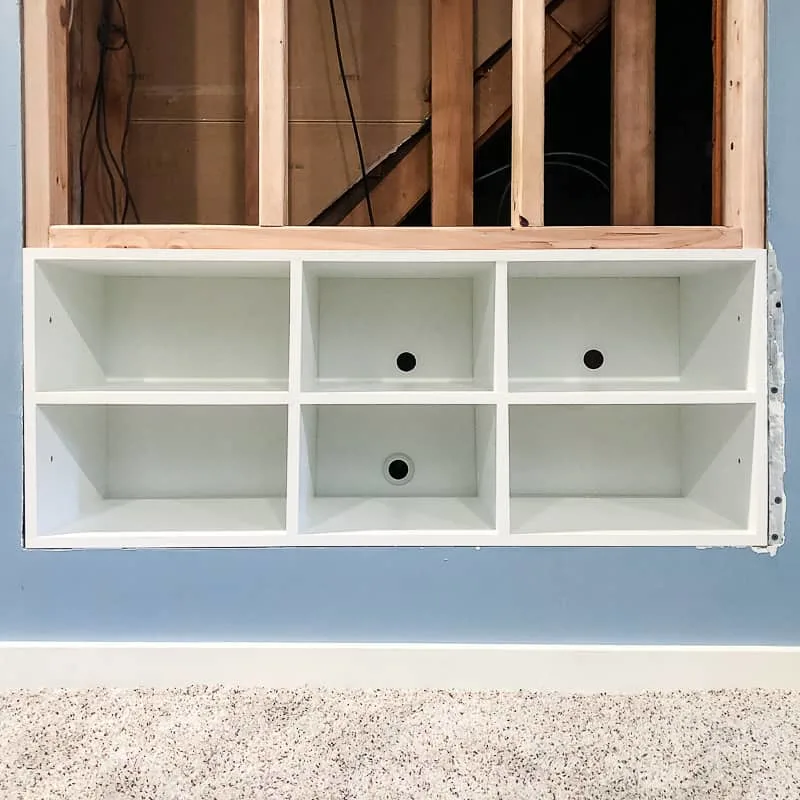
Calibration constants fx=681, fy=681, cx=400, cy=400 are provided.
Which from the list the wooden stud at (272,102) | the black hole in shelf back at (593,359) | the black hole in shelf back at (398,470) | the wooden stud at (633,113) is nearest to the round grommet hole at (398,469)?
the black hole in shelf back at (398,470)

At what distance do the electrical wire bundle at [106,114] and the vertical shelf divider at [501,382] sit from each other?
90cm

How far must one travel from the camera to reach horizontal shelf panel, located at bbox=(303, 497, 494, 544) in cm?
103

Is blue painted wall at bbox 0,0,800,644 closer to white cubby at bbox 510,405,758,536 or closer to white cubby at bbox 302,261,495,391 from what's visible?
white cubby at bbox 510,405,758,536

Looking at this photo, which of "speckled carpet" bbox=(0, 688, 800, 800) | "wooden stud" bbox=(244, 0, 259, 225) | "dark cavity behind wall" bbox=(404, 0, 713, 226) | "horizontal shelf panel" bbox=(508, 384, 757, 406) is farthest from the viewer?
"dark cavity behind wall" bbox=(404, 0, 713, 226)

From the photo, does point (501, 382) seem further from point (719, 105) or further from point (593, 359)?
point (719, 105)

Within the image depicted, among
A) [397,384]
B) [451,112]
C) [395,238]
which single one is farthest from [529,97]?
[397,384]

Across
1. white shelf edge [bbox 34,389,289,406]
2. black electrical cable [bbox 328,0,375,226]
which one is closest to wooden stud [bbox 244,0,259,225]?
black electrical cable [bbox 328,0,375,226]

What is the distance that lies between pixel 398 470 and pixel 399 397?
1.01ft

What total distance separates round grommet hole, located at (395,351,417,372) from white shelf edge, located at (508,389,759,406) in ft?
0.99

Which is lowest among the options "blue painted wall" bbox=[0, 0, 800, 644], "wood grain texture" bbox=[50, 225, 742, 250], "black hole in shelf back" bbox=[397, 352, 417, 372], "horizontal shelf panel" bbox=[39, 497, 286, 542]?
"blue painted wall" bbox=[0, 0, 800, 644]

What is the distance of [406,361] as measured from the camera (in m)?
1.24

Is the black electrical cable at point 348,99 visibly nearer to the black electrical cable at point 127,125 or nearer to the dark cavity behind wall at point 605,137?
the dark cavity behind wall at point 605,137

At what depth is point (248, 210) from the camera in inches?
55.3

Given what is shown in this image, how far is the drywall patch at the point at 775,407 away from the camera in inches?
38.7
